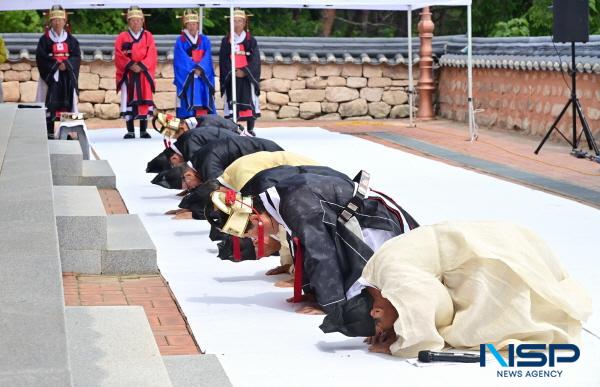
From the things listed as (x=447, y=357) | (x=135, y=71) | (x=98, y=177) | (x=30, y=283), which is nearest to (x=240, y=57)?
(x=135, y=71)

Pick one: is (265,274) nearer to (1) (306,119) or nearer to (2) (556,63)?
(2) (556,63)

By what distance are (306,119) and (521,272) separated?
1473 centimetres

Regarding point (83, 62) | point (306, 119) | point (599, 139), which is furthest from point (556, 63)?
point (83, 62)

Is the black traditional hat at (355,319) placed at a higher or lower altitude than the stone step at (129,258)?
higher

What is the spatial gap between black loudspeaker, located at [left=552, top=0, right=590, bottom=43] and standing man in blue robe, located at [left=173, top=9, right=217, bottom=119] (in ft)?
16.1

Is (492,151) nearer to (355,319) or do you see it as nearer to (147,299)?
(147,299)

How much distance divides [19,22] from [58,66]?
296 inches

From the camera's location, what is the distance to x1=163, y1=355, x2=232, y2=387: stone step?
4.16m

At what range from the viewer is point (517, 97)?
53.3 ft

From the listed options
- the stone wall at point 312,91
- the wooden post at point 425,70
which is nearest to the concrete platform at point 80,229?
the stone wall at point 312,91

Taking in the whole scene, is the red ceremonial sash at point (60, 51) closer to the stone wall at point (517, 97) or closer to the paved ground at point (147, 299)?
the stone wall at point (517, 97)

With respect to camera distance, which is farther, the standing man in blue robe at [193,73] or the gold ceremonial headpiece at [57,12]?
the standing man in blue robe at [193,73]

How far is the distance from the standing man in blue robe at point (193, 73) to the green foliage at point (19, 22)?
7356 mm

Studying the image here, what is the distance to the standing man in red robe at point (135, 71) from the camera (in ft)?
50.5
